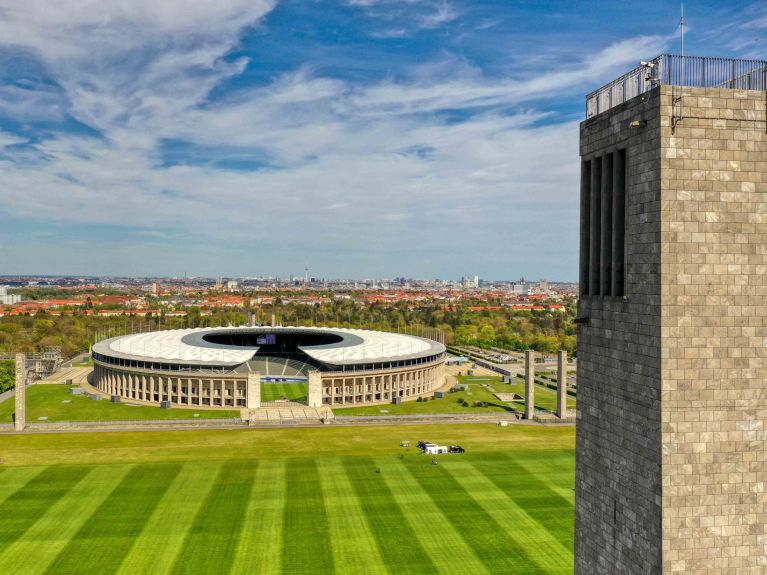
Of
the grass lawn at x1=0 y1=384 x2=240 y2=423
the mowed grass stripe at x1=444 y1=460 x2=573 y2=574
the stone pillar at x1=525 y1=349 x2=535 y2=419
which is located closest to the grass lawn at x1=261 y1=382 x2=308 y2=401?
the grass lawn at x1=0 y1=384 x2=240 y2=423

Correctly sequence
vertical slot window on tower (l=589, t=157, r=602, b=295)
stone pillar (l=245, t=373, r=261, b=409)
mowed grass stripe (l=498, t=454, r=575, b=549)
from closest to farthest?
vertical slot window on tower (l=589, t=157, r=602, b=295) < mowed grass stripe (l=498, t=454, r=575, b=549) < stone pillar (l=245, t=373, r=261, b=409)

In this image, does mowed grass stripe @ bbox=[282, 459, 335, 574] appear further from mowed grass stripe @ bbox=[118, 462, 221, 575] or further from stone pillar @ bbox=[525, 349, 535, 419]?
stone pillar @ bbox=[525, 349, 535, 419]

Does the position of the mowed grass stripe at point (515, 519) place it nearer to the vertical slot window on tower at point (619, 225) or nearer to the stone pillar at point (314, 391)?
the vertical slot window on tower at point (619, 225)

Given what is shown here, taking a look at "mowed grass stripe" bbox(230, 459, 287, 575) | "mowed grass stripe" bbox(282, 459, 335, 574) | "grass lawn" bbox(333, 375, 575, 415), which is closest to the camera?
"mowed grass stripe" bbox(230, 459, 287, 575)

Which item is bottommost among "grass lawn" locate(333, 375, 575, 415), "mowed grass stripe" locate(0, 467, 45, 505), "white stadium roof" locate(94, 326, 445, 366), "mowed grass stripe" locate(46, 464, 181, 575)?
"grass lawn" locate(333, 375, 575, 415)

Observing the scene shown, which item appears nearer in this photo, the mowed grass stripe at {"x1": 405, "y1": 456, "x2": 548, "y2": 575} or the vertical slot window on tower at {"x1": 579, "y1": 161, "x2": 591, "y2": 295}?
the vertical slot window on tower at {"x1": 579, "y1": 161, "x2": 591, "y2": 295}

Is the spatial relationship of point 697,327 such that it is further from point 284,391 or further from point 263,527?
point 284,391

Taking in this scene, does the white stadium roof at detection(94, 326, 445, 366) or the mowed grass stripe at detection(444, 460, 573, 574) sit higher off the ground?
the white stadium roof at detection(94, 326, 445, 366)
